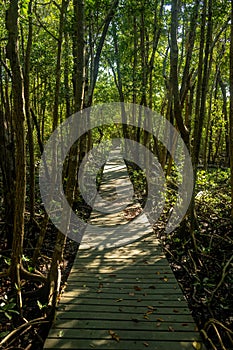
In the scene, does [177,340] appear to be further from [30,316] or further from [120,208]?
[120,208]

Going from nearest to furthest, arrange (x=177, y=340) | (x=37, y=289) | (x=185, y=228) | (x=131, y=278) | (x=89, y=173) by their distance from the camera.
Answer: (x=177, y=340) < (x=37, y=289) < (x=131, y=278) < (x=185, y=228) < (x=89, y=173)


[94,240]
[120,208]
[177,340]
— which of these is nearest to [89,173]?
[120,208]

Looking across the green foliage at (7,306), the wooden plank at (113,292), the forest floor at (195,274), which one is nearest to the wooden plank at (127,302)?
the wooden plank at (113,292)

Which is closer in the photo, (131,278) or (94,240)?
(131,278)

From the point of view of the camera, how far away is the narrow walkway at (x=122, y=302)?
3043 mm

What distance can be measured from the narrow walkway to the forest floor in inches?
8.4

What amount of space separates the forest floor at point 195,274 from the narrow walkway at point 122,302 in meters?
0.21

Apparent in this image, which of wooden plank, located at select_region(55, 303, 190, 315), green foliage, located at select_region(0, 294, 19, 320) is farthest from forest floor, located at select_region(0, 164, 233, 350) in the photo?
wooden plank, located at select_region(55, 303, 190, 315)

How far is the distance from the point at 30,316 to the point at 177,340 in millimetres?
1630

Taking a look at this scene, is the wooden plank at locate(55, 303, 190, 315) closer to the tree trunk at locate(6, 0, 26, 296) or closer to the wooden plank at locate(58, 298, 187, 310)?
the wooden plank at locate(58, 298, 187, 310)

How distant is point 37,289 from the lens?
393 cm

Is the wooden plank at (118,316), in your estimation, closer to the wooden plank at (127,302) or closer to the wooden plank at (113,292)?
the wooden plank at (127,302)

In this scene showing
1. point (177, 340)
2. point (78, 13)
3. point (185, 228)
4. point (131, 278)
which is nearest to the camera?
point (177, 340)

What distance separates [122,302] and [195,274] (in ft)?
4.35
